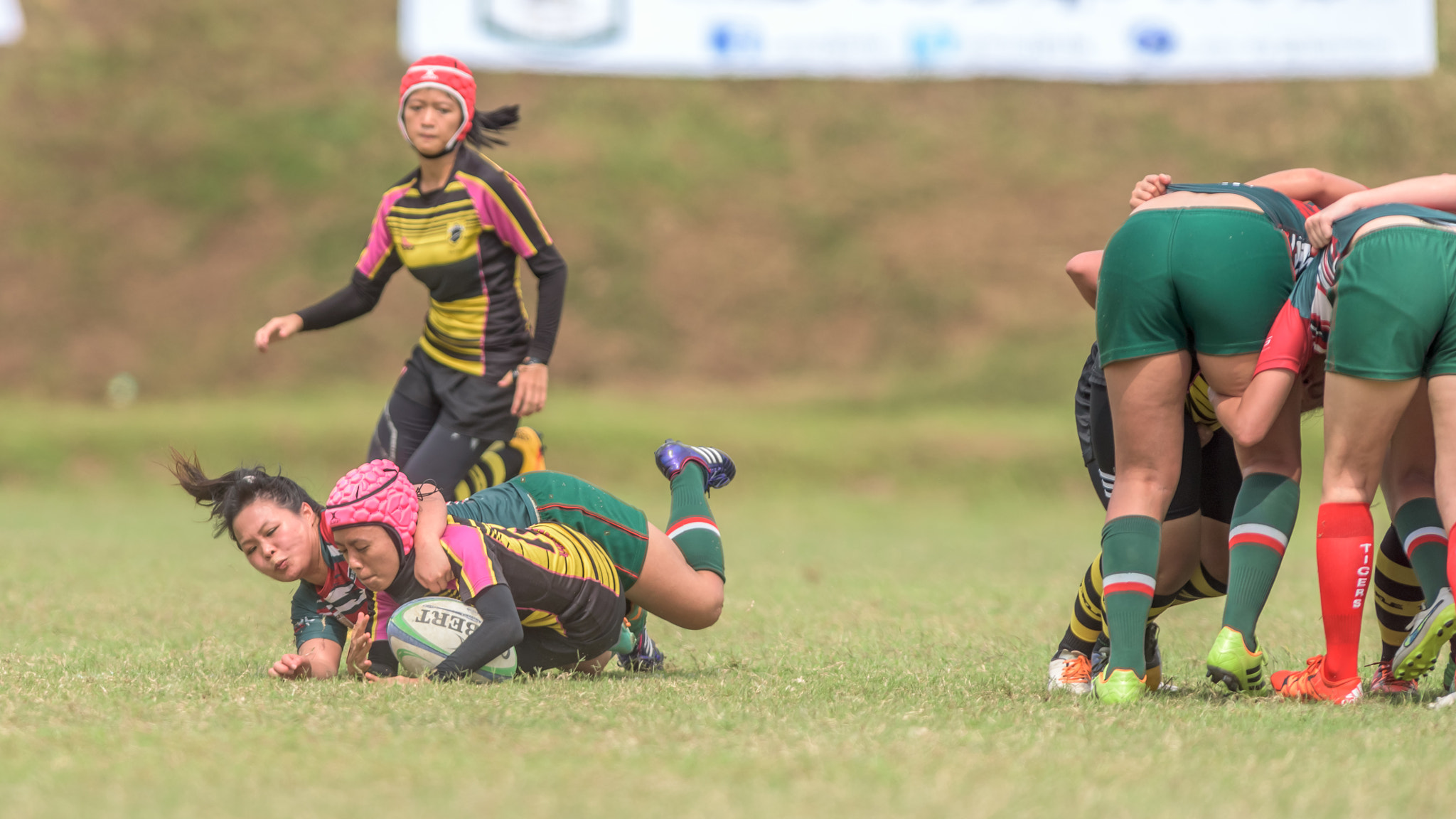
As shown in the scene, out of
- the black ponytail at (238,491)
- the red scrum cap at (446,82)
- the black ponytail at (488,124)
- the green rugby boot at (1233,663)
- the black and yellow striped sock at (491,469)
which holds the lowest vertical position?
the green rugby boot at (1233,663)

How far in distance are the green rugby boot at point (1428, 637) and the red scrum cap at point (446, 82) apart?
3.68 metres

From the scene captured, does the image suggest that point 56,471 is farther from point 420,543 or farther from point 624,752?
point 624,752

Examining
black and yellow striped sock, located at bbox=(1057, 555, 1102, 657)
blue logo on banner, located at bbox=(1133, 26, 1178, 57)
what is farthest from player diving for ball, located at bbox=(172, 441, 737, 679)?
blue logo on banner, located at bbox=(1133, 26, 1178, 57)

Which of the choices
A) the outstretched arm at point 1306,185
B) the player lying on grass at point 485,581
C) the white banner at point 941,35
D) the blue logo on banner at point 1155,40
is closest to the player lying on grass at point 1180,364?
the outstretched arm at point 1306,185

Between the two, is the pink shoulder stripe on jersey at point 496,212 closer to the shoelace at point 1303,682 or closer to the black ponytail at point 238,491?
the black ponytail at point 238,491

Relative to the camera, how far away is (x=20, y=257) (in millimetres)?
17672

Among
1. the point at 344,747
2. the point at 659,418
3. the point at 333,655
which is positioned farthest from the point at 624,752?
the point at 659,418

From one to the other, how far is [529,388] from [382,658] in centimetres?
180

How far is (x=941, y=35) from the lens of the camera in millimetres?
17062

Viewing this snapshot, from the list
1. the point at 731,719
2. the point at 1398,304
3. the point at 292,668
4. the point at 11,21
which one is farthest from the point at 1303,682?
the point at 11,21

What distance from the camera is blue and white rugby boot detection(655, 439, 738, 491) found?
190 inches

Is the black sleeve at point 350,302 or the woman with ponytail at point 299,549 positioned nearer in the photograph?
the woman with ponytail at point 299,549

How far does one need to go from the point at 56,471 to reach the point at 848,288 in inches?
354

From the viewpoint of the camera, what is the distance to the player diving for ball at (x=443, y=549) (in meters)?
4.04
